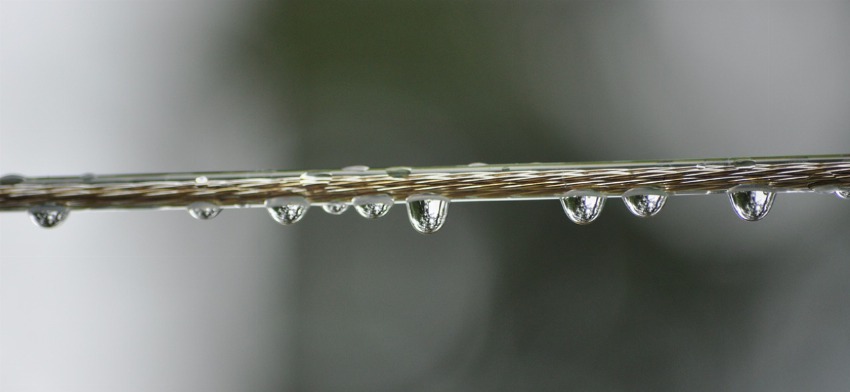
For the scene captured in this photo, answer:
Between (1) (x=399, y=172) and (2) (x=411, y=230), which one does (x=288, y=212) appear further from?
(2) (x=411, y=230)

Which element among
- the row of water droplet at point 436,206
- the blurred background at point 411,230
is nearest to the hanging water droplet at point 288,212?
the row of water droplet at point 436,206

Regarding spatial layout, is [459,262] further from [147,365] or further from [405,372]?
[147,365]

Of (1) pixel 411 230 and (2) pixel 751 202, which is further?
(1) pixel 411 230

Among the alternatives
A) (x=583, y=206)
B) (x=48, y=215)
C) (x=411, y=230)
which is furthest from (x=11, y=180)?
(x=411, y=230)

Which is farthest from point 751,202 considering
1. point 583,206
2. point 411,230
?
point 411,230

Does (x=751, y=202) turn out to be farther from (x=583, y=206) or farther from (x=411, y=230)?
(x=411, y=230)

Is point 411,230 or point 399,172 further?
point 411,230

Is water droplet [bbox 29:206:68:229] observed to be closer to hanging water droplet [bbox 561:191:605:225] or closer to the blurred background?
hanging water droplet [bbox 561:191:605:225]
